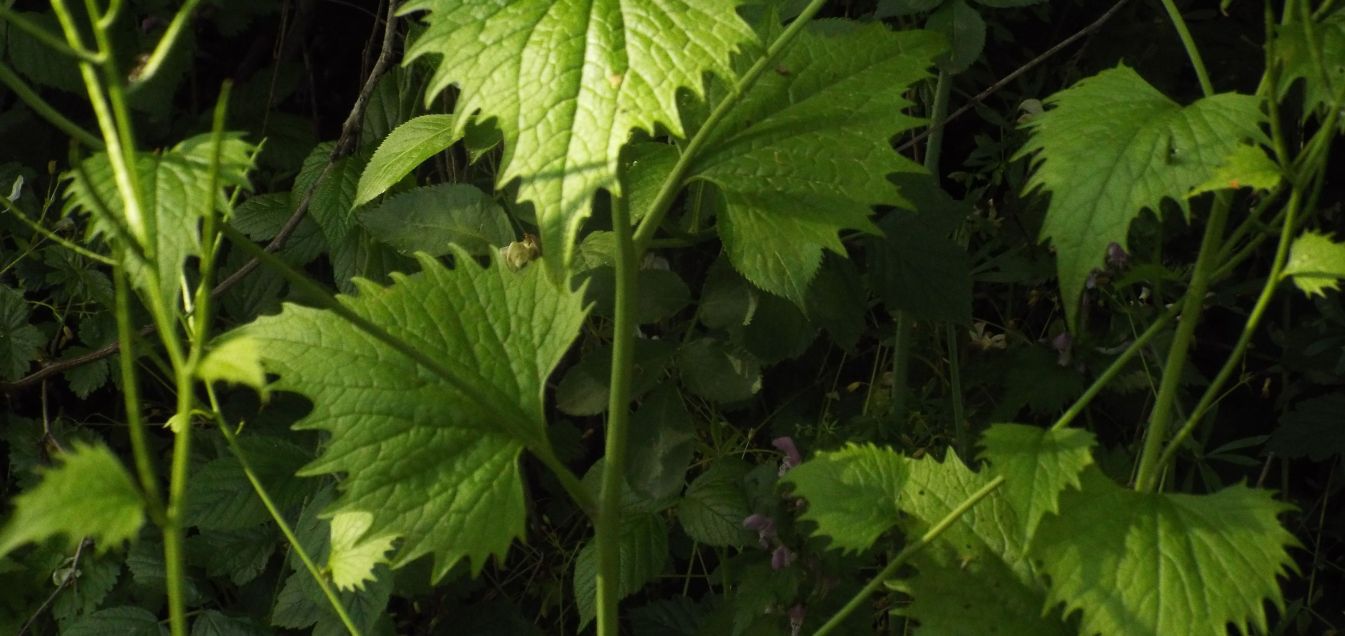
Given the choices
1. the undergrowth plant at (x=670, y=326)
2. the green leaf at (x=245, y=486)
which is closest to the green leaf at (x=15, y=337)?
the undergrowth plant at (x=670, y=326)

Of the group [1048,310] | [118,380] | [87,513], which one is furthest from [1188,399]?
[87,513]

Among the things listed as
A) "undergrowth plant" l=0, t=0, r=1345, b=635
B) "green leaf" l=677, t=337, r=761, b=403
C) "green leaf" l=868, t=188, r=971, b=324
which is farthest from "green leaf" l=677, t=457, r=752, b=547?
"green leaf" l=868, t=188, r=971, b=324

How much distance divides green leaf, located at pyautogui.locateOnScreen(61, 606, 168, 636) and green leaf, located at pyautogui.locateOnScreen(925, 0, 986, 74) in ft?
3.41

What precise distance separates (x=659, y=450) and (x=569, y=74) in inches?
21.7

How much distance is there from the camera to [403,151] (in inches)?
→ 46.4

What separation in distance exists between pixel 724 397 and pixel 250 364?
29.4 inches

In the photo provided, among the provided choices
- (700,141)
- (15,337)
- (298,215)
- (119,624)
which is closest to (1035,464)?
(700,141)

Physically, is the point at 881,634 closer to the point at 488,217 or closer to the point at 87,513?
the point at 488,217

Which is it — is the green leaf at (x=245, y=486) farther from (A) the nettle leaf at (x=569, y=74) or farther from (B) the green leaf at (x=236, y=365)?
(B) the green leaf at (x=236, y=365)

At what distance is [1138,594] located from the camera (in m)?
0.92

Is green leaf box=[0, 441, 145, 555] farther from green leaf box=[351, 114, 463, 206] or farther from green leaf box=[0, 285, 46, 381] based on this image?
green leaf box=[0, 285, 46, 381]

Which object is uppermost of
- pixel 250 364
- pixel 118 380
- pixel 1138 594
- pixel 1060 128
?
pixel 250 364

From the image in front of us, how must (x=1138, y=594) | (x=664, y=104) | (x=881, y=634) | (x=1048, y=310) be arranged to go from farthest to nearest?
(x=1048, y=310) < (x=881, y=634) < (x=1138, y=594) < (x=664, y=104)

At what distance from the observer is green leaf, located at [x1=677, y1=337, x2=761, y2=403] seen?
1271 mm
